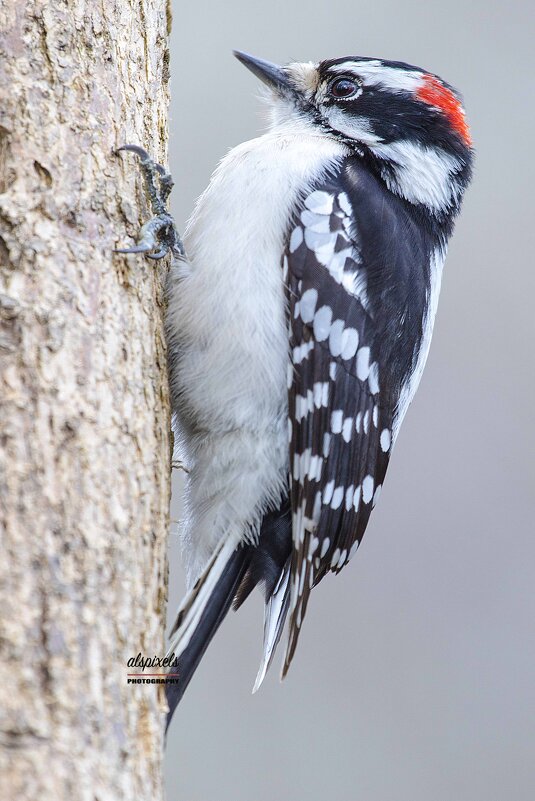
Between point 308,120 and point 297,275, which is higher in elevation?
point 308,120

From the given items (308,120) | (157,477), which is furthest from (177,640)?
(308,120)

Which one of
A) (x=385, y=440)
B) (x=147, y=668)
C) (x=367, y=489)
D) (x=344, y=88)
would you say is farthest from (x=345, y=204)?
(x=147, y=668)

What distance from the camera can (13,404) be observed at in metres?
1.69

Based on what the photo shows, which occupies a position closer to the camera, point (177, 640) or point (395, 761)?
point (177, 640)

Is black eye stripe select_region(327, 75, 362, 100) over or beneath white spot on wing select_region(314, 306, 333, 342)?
over

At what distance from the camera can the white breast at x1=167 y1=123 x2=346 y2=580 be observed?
2.35 m

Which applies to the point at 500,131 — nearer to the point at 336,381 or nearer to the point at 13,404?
the point at 336,381

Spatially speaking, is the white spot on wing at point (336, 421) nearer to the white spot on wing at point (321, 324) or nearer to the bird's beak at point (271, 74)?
the white spot on wing at point (321, 324)

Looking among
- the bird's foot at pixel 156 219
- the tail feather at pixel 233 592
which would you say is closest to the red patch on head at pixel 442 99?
the bird's foot at pixel 156 219

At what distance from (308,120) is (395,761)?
103 inches

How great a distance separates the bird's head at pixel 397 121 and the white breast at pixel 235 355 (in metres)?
0.38

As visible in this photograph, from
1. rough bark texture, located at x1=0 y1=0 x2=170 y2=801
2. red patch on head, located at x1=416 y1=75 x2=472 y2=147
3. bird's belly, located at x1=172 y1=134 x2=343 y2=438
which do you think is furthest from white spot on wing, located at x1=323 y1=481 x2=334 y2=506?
red patch on head, located at x1=416 y1=75 x2=472 y2=147

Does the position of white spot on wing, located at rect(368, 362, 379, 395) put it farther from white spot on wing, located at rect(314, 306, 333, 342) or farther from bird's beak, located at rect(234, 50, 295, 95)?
bird's beak, located at rect(234, 50, 295, 95)

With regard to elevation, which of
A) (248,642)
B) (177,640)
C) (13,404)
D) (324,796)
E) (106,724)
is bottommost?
(324,796)
